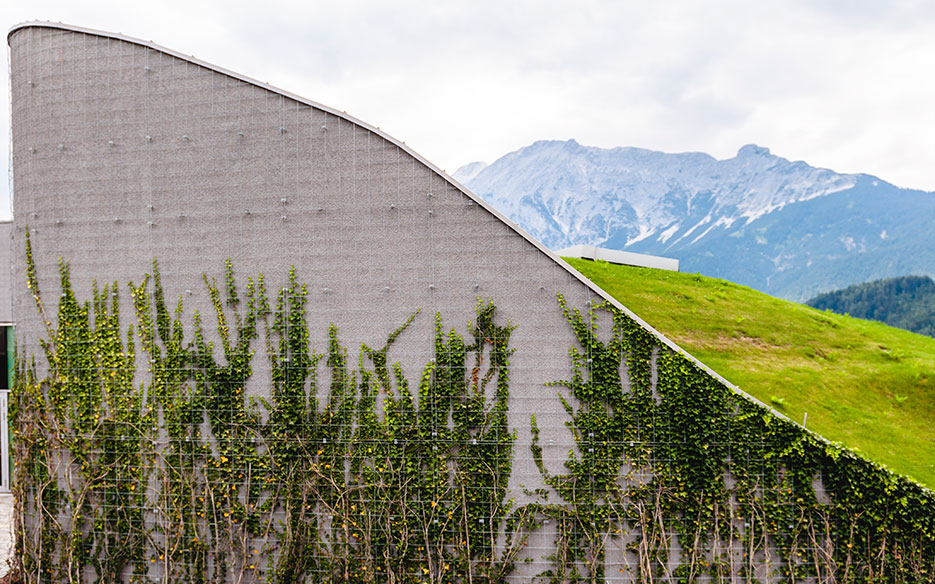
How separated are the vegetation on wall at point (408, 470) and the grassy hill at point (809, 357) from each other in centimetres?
266

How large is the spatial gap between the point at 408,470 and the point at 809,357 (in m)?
8.66

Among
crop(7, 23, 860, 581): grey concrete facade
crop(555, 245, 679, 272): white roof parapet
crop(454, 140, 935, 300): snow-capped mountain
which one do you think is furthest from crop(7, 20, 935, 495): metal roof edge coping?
crop(454, 140, 935, 300): snow-capped mountain

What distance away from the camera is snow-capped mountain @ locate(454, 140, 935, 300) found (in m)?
143

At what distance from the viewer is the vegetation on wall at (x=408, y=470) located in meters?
6.31

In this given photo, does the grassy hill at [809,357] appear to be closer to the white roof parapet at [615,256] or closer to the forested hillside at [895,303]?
the white roof parapet at [615,256]

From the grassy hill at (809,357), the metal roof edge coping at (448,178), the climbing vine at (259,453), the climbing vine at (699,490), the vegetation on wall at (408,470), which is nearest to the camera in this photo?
the climbing vine at (699,490)

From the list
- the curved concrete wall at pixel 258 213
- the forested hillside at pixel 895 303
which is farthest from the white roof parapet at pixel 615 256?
the forested hillside at pixel 895 303

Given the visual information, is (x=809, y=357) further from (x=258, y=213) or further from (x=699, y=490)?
(x=258, y=213)

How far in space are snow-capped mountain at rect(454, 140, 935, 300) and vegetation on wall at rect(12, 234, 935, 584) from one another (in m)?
149

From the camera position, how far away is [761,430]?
6363mm

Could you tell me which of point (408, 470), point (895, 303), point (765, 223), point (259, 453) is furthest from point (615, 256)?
point (765, 223)

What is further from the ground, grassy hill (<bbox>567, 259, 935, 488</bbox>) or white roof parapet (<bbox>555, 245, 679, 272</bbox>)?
white roof parapet (<bbox>555, 245, 679, 272</bbox>)

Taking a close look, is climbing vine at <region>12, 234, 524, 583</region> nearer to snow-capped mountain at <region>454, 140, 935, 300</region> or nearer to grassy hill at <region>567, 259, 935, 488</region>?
grassy hill at <region>567, 259, 935, 488</region>

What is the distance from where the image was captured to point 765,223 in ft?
559
